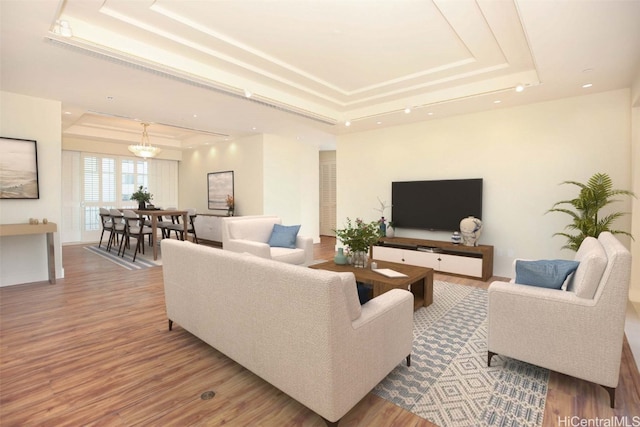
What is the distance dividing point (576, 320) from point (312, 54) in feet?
11.2

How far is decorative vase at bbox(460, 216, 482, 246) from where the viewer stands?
474 cm

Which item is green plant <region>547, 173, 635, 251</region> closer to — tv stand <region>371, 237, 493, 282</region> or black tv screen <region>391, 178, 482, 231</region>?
tv stand <region>371, 237, 493, 282</region>

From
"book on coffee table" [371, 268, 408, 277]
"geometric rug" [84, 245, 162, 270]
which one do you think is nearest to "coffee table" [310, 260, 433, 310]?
"book on coffee table" [371, 268, 408, 277]

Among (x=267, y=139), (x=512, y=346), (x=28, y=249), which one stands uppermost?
(x=267, y=139)

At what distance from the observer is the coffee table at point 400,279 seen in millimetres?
3061

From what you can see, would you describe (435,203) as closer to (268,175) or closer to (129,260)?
(268,175)

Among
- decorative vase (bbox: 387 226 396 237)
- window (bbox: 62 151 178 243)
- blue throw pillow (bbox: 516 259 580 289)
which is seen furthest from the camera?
window (bbox: 62 151 178 243)

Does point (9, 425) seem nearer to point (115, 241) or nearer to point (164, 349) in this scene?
point (164, 349)

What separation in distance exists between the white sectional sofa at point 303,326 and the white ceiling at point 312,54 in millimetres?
2229

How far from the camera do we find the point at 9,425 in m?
1.71

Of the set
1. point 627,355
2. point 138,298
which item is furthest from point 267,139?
point 627,355

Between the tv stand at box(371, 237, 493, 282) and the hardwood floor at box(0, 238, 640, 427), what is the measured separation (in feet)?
6.78

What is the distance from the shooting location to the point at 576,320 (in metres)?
1.89

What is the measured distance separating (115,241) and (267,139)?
4691mm
